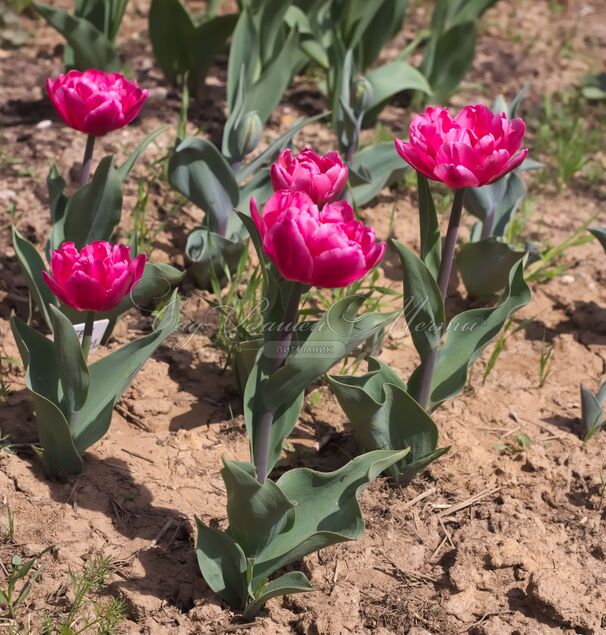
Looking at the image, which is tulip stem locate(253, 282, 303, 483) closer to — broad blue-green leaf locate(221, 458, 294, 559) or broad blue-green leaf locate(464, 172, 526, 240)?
broad blue-green leaf locate(221, 458, 294, 559)

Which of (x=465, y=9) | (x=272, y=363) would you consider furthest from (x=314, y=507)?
(x=465, y=9)

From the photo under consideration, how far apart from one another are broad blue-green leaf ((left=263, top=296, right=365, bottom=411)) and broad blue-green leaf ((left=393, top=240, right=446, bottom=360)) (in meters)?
0.28

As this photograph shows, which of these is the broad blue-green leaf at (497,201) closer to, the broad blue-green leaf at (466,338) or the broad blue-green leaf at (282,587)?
the broad blue-green leaf at (466,338)

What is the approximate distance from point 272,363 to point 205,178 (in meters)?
1.04

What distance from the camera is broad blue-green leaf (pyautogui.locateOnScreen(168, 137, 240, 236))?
2878 mm

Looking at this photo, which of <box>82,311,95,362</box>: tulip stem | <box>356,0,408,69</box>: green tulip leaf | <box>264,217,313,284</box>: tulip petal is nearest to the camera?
<box>264,217,313,284</box>: tulip petal

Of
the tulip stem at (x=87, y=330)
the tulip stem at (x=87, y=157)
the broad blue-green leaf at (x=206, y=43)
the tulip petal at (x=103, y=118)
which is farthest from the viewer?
the broad blue-green leaf at (x=206, y=43)

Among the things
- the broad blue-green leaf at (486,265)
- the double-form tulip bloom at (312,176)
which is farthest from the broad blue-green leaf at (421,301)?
the broad blue-green leaf at (486,265)

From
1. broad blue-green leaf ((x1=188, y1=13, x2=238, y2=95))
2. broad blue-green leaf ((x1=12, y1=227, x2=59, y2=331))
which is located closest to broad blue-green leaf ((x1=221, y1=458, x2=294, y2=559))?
broad blue-green leaf ((x1=12, y1=227, x2=59, y2=331))

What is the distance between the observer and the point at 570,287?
333 centimetres

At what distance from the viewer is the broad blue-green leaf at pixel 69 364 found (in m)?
2.02

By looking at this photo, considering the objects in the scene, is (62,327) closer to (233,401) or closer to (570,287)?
(233,401)

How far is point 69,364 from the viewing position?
6.83 ft

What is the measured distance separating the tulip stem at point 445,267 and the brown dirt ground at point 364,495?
10.3 inches
